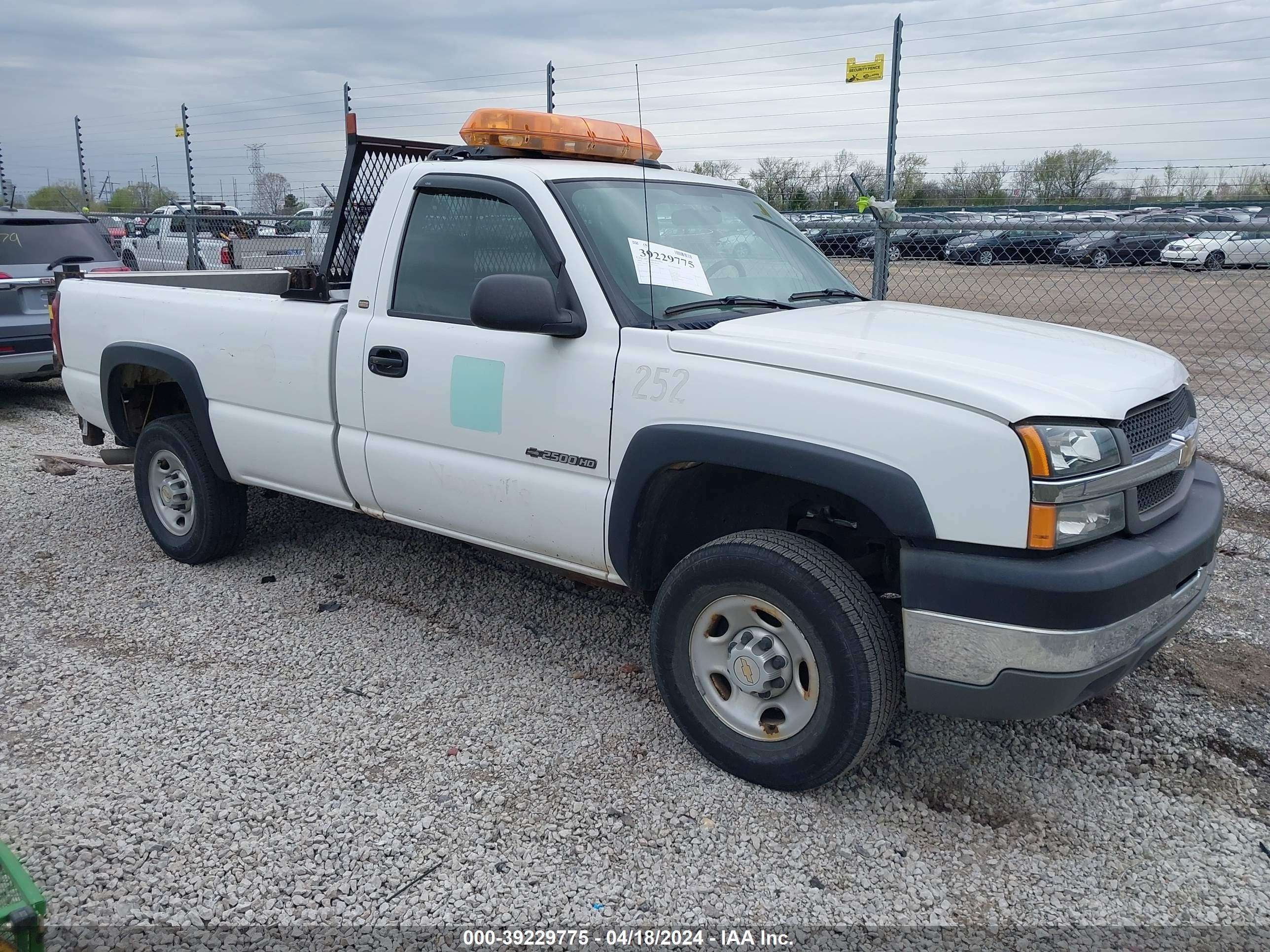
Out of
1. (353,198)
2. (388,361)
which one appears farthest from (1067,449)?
(353,198)

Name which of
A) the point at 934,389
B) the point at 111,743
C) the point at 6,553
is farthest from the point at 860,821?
the point at 6,553

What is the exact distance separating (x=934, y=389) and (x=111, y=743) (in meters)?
2.94

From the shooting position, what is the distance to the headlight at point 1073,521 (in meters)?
2.59

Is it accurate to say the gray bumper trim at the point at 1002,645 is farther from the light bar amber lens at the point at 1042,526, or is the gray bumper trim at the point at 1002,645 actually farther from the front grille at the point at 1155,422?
the front grille at the point at 1155,422

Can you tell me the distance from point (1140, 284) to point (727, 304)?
1612cm

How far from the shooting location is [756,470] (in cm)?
299

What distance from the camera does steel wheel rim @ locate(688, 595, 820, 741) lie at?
120 inches

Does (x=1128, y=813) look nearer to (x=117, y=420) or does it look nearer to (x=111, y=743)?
(x=111, y=743)

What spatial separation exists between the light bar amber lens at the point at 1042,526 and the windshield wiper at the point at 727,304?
138 cm

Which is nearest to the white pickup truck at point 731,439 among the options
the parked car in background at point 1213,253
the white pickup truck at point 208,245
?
the white pickup truck at point 208,245

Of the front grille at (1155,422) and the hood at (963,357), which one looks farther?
the front grille at (1155,422)

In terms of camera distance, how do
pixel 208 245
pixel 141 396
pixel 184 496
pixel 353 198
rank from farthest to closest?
pixel 208 245
pixel 141 396
pixel 184 496
pixel 353 198

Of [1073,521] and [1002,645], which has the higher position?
[1073,521]

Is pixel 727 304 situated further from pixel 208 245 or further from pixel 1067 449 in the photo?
pixel 208 245
